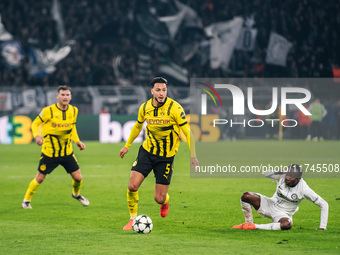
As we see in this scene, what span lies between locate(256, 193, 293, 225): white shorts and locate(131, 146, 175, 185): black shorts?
140 centimetres

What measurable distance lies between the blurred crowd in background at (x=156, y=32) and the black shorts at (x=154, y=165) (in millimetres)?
25214

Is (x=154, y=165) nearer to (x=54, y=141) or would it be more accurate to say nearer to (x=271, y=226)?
(x=271, y=226)

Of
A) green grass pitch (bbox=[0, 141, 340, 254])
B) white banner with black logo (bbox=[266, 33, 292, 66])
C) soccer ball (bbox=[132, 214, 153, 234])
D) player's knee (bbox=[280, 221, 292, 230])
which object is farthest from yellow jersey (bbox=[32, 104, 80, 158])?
white banner with black logo (bbox=[266, 33, 292, 66])

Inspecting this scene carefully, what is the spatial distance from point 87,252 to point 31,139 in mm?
21564

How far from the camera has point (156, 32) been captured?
122 feet

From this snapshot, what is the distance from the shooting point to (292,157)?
21.4 metres

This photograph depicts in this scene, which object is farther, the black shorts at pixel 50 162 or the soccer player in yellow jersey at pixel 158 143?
the black shorts at pixel 50 162

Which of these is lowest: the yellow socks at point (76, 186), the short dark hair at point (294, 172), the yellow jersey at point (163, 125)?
the yellow socks at point (76, 186)

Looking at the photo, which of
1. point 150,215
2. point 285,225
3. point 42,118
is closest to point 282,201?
point 285,225

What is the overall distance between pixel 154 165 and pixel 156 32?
28.7 m

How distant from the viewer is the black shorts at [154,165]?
8883 mm

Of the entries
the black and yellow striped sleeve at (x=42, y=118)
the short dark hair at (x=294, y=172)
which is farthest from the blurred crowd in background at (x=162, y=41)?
the short dark hair at (x=294, y=172)

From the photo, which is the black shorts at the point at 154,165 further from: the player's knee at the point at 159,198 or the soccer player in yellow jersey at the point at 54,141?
the soccer player in yellow jersey at the point at 54,141

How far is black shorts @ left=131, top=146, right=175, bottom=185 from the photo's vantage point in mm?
8883
